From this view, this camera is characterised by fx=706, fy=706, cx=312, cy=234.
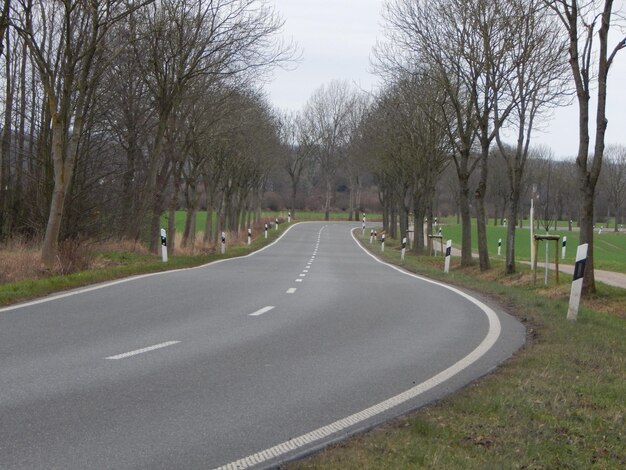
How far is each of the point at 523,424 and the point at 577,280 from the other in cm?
634

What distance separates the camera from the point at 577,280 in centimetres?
1103

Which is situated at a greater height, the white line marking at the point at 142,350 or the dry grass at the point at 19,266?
the dry grass at the point at 19,266

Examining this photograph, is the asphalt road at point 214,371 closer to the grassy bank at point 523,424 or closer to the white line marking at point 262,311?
the white line marking at point 262,311

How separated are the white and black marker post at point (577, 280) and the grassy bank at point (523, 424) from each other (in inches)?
89.9

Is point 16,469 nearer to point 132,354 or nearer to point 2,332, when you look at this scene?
point 132,354

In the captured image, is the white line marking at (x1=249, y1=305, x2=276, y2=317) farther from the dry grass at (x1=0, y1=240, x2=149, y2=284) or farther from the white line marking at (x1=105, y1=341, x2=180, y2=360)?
the dry grass at (x1=0, y1=240, x2=149, y2=284)

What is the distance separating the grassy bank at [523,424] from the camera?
14.7 ft

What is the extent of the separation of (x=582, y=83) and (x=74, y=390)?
508 inches

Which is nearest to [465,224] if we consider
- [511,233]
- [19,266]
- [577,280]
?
[511,233]

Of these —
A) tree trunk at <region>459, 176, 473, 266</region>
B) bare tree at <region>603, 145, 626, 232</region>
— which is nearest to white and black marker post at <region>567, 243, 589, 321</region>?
tree trunk at <region>459, 176, 473, 266</region>

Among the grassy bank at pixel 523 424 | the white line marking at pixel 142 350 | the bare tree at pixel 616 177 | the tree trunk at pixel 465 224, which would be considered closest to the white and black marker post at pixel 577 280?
the grassy bank at pixel 523 424

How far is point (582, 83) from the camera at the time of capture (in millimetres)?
15234

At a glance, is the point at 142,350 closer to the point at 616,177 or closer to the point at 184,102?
the point at 184,102

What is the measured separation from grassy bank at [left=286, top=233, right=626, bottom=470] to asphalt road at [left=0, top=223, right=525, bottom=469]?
0.31 metres
